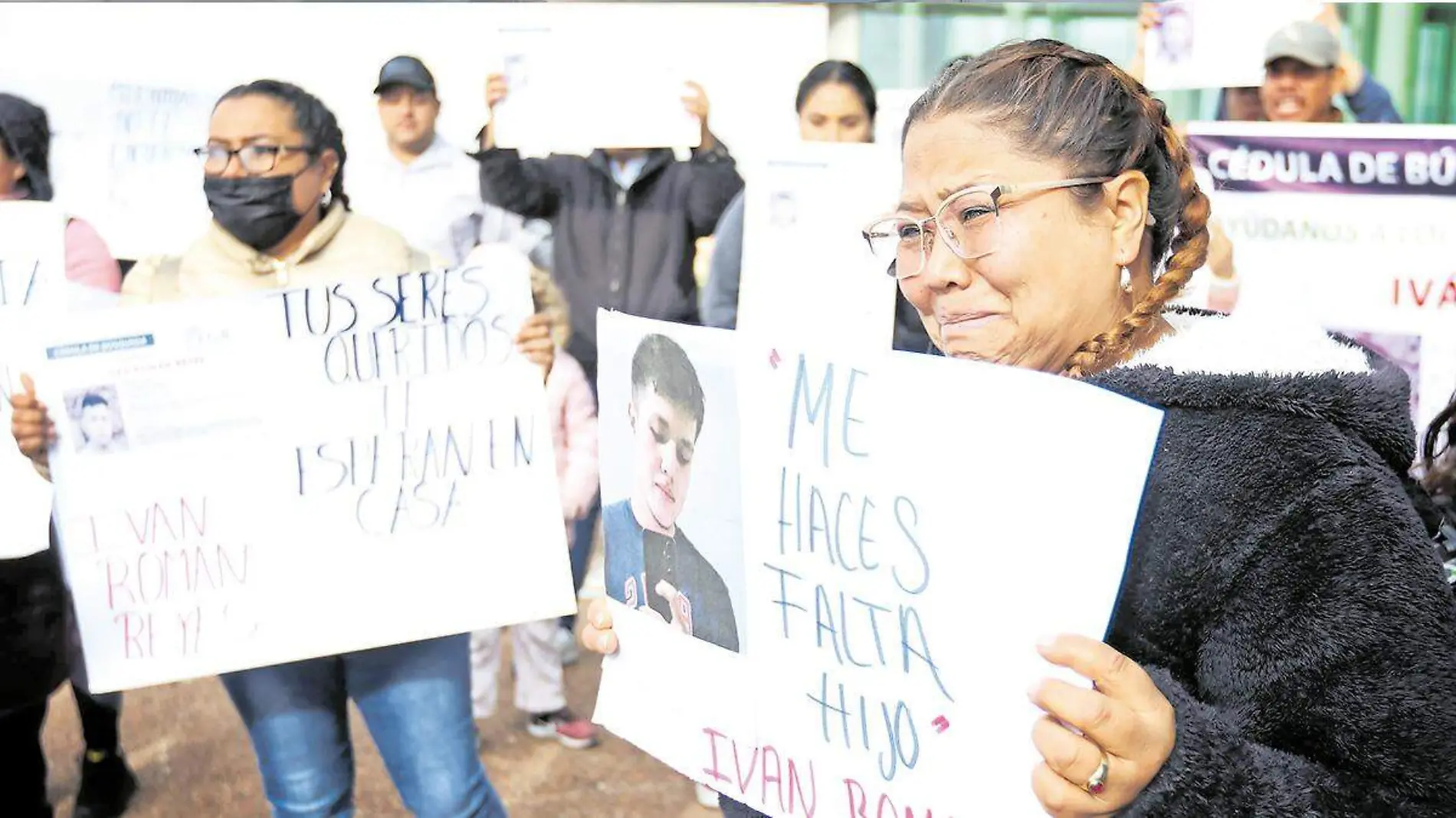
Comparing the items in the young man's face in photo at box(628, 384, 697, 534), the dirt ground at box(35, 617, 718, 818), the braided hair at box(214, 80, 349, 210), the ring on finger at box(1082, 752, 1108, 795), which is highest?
the braided hair at box(214, 80, 349, 210)

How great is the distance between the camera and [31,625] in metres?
2.92

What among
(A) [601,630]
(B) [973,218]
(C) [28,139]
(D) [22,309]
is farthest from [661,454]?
(C) [28,139]

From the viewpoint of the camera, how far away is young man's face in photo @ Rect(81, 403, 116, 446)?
2.53m

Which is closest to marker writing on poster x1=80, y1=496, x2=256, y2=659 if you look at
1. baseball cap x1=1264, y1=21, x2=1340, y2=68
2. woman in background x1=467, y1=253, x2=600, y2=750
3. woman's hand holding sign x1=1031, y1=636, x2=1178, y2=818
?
woman in background x1=467, y1=253, x2=600, y2=750

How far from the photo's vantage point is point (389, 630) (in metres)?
2.63

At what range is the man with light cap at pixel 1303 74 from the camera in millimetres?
4434

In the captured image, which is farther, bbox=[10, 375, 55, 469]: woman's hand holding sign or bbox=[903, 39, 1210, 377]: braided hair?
bbox=[10, 375, 55, 469]: woman's hand holding sign

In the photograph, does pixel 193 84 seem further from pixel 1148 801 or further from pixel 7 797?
pixel 1148 801

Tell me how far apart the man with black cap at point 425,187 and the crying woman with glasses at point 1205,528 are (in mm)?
3673

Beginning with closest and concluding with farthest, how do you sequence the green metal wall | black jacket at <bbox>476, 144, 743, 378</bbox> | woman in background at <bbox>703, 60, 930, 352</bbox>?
woman in background at <bbox>703, 60, 930, 352</bbox> → black jacket at <bbox>476, 144, 743, 378</bbox> → the green metal wall

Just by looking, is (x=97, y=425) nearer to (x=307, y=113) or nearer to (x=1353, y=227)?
(x=307, y=113)

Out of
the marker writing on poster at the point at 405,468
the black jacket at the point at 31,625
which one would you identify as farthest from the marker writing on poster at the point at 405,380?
the black jacket at the point at 31,625

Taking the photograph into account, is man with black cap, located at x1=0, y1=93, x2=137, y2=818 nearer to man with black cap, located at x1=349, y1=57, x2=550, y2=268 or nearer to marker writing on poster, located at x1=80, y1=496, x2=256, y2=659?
marker writing on poster, located at x1=80, y1=496, x2=256, y2=659

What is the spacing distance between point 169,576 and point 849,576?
5.42 feet
